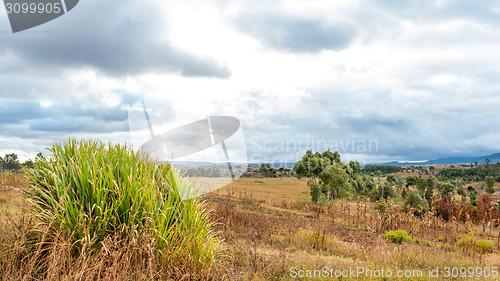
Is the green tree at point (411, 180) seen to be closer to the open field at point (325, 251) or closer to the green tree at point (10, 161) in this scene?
the open field at point (325, 251)

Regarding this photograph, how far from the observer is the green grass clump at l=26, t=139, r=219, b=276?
4758 mm

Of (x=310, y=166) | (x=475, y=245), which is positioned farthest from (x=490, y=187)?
(x=475, y=245)

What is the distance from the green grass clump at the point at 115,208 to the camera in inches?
187

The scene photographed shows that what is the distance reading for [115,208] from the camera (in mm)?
4953

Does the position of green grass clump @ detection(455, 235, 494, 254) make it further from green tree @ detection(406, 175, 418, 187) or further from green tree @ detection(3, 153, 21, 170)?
green tree @ detection(406, 175, 418, 187)

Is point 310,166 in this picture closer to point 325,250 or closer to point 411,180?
point 325,250

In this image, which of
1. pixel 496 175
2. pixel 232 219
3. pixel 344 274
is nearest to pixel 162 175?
pixel 344 274

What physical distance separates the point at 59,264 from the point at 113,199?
3.64 feet

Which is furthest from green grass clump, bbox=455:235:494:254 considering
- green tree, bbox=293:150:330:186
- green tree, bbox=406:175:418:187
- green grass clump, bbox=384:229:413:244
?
green tree, bbox=406:175:418:187

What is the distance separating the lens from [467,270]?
812cm

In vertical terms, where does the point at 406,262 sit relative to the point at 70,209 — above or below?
below

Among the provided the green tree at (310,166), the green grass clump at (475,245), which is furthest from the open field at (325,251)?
the green tree at (310,166)

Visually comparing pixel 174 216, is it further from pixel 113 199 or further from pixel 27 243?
pixel 27 243

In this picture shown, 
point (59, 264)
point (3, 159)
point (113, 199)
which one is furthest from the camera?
point (3, 159)
